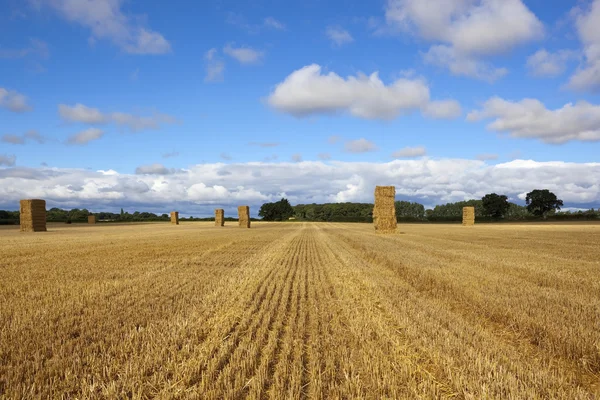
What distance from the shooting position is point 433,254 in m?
16.8

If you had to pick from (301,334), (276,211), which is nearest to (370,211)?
(276,211)

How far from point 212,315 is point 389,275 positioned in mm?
6217

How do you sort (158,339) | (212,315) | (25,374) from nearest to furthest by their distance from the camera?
(25,374)
(158,339)
(212,315)

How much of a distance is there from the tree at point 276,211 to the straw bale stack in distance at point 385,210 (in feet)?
303

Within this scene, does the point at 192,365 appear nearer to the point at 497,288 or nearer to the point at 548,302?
the point at 548,302

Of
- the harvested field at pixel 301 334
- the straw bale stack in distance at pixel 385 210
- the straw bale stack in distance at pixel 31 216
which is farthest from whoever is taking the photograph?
the straw bale stack in distance at pixel 31 216

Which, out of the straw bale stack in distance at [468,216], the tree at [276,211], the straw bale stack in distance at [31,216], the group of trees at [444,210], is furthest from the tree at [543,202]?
the straw bale stack in distance at [31,216]

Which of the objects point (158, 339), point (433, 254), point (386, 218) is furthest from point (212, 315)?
point (386, 218)

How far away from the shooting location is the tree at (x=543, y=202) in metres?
110

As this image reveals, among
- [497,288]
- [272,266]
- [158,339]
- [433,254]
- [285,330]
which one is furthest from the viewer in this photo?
[433,254]

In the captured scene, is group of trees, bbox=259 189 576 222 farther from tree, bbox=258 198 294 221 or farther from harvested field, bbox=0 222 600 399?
harvested field, bbox=0 222 600 399

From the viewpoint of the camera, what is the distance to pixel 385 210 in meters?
38.0

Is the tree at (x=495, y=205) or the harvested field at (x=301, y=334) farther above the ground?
the tree at (x=495, y=205)

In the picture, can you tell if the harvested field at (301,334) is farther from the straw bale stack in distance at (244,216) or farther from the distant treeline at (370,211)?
the distant treeline at (370,211)
